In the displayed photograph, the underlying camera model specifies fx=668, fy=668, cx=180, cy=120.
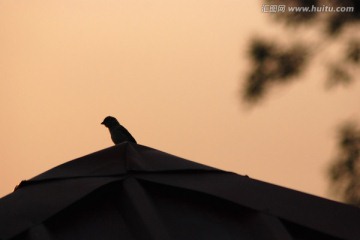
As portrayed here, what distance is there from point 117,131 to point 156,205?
15.2 ft

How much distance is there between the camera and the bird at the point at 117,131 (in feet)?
23.4

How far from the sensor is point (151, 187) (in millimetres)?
2824

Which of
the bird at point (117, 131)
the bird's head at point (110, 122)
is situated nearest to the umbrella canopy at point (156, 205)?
the bird at point (117, 131)

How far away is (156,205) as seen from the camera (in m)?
2.73

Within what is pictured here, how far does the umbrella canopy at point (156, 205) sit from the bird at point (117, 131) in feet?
13.2

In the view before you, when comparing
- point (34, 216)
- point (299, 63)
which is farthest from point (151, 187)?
point (299, 63)

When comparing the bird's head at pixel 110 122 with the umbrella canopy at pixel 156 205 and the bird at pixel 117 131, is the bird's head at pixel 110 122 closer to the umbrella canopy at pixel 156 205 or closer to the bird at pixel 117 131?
the bird at pixel 117 131

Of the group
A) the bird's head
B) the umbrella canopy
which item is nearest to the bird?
the bird's head

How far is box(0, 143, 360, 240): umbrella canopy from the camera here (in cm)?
256

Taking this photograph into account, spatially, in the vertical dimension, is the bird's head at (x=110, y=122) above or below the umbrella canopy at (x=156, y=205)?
above

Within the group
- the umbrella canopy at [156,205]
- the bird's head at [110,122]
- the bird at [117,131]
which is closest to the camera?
the umbrella canopy at [156,205]

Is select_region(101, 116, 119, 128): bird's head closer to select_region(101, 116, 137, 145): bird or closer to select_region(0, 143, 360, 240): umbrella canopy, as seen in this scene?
select_region(101, 116, 137, 145): bird

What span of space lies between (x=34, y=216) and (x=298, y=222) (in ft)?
3.49

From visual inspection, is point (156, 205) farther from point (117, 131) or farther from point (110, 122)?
point (110, 122)
